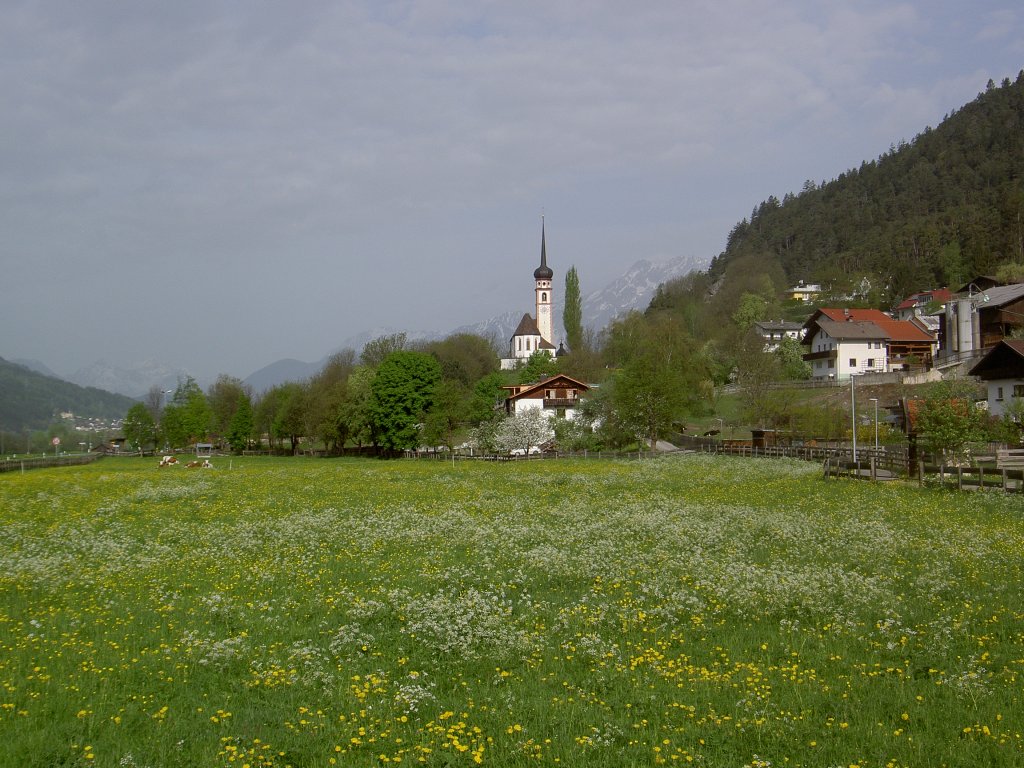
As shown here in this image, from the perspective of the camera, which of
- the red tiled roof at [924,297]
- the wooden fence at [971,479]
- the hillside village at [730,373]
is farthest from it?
the red tiled roof at [924,297]

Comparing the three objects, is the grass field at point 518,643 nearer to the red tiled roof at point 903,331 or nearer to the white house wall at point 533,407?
the white house wall at point 533,407

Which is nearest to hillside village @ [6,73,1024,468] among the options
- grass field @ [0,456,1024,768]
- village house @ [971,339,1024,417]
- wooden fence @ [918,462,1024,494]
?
village house @ [971,339,1024,417]

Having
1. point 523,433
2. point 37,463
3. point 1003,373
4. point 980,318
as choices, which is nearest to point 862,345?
point 980,318

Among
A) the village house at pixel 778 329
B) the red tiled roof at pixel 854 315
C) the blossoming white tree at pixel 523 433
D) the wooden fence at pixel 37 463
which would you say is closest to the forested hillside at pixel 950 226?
the village house at pixel 778 329

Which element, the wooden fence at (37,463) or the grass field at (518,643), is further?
the wooden fence at (37,463)

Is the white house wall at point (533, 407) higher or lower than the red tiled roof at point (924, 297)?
lower

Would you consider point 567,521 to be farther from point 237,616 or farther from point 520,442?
point 520,442

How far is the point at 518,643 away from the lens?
38.9 feet

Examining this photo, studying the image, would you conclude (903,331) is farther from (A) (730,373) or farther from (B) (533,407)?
(B) (533,407)

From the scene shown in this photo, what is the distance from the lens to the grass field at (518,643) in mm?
8648

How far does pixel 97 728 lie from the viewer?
909 cm

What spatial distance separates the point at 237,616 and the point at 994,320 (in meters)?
101

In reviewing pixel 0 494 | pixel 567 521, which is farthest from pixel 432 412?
pixel 567 521

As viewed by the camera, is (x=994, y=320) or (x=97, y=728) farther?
(x=994, y=320)
